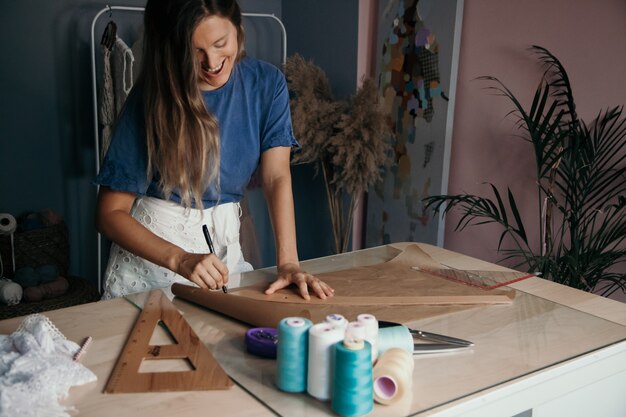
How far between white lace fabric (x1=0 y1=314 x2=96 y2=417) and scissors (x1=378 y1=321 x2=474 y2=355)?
0.58m

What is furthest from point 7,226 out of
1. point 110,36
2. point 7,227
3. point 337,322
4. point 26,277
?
point 337,322

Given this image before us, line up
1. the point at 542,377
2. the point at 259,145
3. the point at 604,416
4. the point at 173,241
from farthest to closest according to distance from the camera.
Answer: the point at 259,145, the point at 173,241, the point at 604,416, the point at 542,377

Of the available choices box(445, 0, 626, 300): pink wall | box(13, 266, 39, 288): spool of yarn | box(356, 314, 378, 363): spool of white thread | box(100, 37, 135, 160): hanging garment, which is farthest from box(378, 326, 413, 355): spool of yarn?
box(13, 266, 39, 288): spool of yarn

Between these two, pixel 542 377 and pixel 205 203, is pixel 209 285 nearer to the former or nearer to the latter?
pixel 205 203

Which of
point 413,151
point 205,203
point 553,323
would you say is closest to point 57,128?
point 413,151

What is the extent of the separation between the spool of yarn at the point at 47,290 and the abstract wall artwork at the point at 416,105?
5.45 feet

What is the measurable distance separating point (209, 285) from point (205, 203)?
0.41 meters

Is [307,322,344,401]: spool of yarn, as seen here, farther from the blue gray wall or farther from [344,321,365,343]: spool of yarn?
the blue gray wall

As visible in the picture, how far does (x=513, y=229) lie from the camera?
2707mm

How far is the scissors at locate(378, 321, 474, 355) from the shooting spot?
1292 millimetres

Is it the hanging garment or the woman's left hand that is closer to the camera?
the woman's left hand

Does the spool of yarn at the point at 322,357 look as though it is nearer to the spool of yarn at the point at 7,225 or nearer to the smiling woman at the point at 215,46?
the smiling woman at the point at 215,46

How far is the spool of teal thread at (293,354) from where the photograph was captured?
110cm

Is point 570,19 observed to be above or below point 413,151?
above
